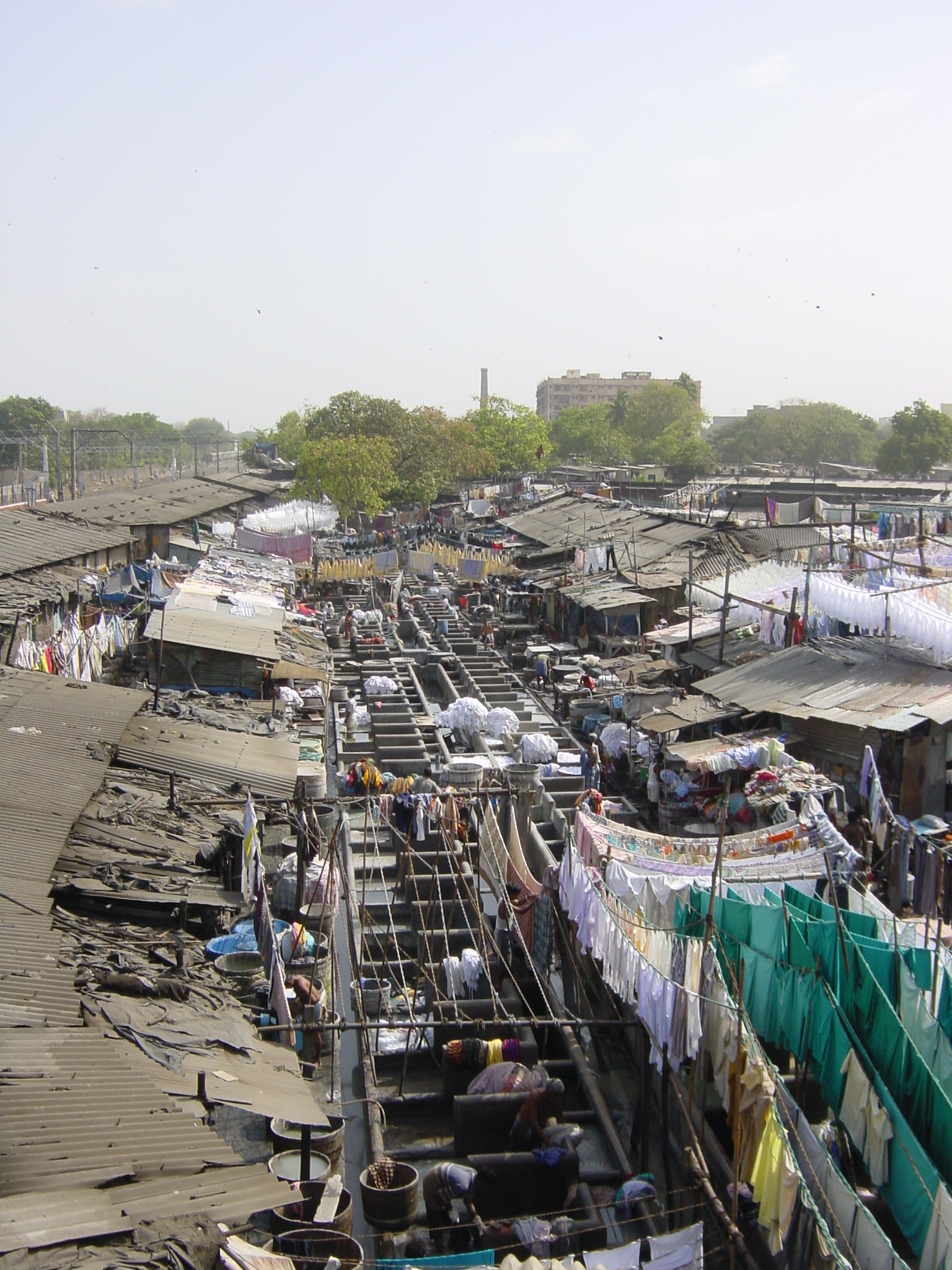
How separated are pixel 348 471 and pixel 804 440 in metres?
57.5

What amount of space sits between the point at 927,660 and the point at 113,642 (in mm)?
16338

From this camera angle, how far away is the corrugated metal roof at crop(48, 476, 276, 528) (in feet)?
122

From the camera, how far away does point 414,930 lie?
15.4 meters

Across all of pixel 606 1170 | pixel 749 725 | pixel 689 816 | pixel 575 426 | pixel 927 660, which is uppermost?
pixel 575 426

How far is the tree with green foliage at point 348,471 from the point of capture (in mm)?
55344

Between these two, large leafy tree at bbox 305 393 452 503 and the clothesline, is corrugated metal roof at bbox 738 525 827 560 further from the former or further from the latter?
large leafy tree at bbox 305 393 452 503

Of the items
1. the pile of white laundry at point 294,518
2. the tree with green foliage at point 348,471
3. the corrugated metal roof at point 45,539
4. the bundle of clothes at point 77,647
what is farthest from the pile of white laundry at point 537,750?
the tree with green foliage at point 348,471

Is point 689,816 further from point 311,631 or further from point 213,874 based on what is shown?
point 311,631

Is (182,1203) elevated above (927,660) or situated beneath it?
situated beneath

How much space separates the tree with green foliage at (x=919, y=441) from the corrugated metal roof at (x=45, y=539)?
167 ft

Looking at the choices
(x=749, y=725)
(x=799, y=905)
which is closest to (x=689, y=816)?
(x=749, y=725)

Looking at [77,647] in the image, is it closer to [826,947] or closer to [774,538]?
[826,947]

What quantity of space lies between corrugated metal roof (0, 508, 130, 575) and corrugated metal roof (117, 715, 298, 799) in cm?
975

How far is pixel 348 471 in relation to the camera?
55.2 meters
